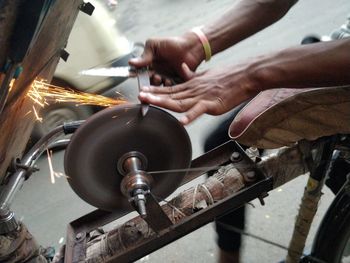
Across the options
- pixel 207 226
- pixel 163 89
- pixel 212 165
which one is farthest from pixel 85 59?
pixel 163 89

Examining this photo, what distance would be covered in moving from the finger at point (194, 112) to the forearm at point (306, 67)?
23 cm

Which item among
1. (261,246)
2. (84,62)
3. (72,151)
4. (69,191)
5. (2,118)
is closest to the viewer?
(2,118)

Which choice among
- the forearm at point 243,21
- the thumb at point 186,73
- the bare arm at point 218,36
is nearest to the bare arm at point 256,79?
the thumb at point 186,73

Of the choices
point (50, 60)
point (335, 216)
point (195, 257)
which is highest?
point (50, 60)

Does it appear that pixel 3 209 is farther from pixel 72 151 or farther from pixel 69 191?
pixel 69 191

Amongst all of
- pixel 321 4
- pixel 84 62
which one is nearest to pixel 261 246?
pixel 84 62

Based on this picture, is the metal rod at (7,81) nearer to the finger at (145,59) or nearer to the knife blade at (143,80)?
the knife blade at (143,80)

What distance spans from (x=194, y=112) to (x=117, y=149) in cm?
31

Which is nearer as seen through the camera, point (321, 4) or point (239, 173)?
point (239, 173)

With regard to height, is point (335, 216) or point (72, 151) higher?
point (72, 151)

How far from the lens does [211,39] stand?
2.14 m

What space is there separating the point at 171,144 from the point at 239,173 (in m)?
0.35

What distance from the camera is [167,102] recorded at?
1.49 m

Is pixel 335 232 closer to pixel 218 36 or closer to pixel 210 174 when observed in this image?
pixel 210 174
